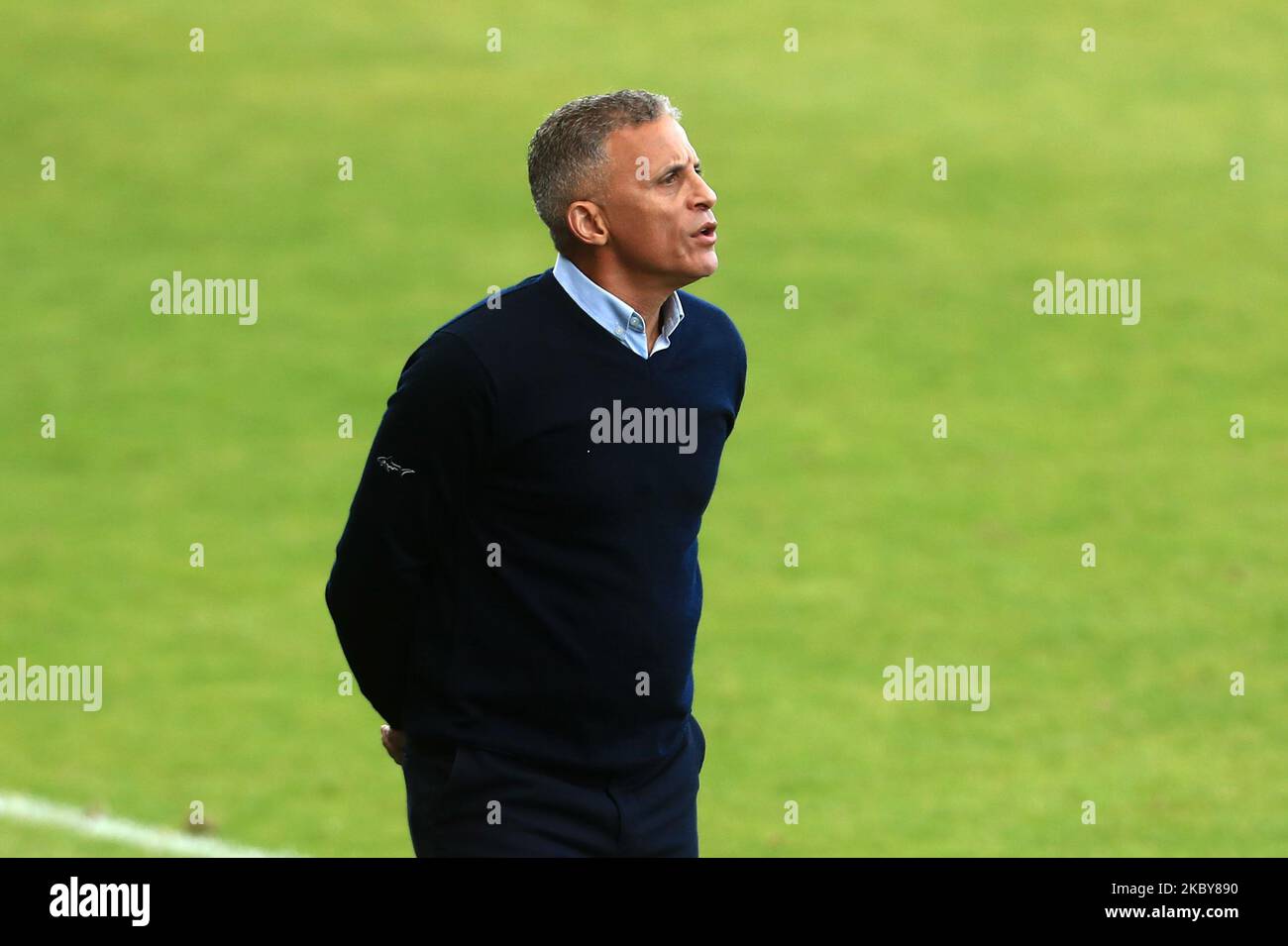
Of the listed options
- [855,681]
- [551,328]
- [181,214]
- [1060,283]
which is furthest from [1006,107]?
[551,328]

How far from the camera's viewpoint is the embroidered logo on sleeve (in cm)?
383

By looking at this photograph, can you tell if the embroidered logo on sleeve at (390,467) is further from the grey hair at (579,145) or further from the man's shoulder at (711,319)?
the man's shoulder at (711,319)

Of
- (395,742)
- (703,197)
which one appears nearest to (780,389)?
(395,742)

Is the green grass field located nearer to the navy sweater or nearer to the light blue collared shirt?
the navy sweater

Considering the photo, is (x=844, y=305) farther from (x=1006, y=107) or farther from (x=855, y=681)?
(x=855, y=681)

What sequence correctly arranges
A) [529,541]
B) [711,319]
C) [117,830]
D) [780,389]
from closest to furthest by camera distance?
[529,541]
[711,319]
[117,830]
[780,389]

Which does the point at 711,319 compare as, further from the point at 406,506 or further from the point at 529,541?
the point at 406,506

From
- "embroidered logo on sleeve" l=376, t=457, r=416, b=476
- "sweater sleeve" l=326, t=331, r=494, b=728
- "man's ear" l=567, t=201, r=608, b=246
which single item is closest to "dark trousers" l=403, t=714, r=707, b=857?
"sweater sleeve" l=326, t=331, r=494, b=728

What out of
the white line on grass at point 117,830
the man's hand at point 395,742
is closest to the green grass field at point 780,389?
the white line on grass at point 117,830

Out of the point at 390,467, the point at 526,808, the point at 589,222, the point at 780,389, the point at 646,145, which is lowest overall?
the point at 526,808

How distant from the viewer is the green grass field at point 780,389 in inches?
337

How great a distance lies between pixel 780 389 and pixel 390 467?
31.3ft

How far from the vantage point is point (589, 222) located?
3920mm
